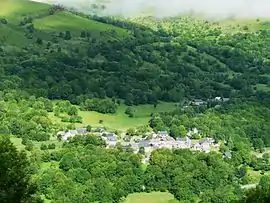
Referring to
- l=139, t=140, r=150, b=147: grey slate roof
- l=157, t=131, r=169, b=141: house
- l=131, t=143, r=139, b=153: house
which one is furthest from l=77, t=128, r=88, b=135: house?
l=157, t=131, r=169, b=141: house

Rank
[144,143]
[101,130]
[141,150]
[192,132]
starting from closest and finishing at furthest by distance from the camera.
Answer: [141,150]
[144,143]
[101,130]
[192,132]

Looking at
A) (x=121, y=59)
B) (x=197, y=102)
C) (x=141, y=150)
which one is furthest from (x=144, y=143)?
(x=121, y=59)

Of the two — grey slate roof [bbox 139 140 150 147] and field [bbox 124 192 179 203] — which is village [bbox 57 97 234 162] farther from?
field [bbox 124 192 179 203]

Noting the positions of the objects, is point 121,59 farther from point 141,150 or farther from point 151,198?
point 151,198

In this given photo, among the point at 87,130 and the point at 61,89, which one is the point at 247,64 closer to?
the point at 61,89

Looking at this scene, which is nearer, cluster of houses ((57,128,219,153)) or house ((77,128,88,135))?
cluster of houses ((57,128,219,153))

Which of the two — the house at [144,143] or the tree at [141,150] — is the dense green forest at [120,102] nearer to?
the tree at [141,150]
